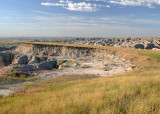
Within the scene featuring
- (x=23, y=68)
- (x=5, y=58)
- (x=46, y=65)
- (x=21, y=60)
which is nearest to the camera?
(x=23, y=68)

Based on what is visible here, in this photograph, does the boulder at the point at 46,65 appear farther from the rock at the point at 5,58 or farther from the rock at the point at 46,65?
the rock at the point at 5,58

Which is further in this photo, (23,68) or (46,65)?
(46,65)

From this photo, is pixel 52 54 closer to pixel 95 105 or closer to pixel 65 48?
pixel 65 48

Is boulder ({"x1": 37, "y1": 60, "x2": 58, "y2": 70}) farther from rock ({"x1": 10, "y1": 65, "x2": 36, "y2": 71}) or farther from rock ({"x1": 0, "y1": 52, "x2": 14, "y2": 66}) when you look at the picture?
rock ({"x1": 0, "y1": 52, "x2": 14, "y2": 66})

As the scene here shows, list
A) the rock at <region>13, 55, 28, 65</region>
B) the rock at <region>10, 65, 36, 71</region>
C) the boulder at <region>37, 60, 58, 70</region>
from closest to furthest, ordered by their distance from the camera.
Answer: the rock at <region>10, 65, 36, 71</region> → the boulder at <region>37, 60, 58, 70</region> → the rock at <region>13, 55, 28, 65</region>

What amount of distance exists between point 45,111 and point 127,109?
285 cm

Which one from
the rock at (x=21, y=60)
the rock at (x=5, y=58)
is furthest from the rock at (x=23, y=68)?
the rock at (x=5, y=58)

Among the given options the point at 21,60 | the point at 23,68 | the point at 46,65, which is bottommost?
the point at 21,60

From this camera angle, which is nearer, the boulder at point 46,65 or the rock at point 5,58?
Result: the boulder at point 46,65

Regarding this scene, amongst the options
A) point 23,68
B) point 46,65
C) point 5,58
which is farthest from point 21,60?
point 23,68

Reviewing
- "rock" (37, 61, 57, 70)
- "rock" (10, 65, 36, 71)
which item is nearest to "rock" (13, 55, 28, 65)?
"rock" (37, 61, 57, 70)

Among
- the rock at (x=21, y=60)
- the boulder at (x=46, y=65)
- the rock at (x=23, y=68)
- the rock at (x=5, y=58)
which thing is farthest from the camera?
the rock at (x=5, y=58)

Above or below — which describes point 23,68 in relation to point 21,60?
above

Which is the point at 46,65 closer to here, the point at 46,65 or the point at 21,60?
the point at 46,65
